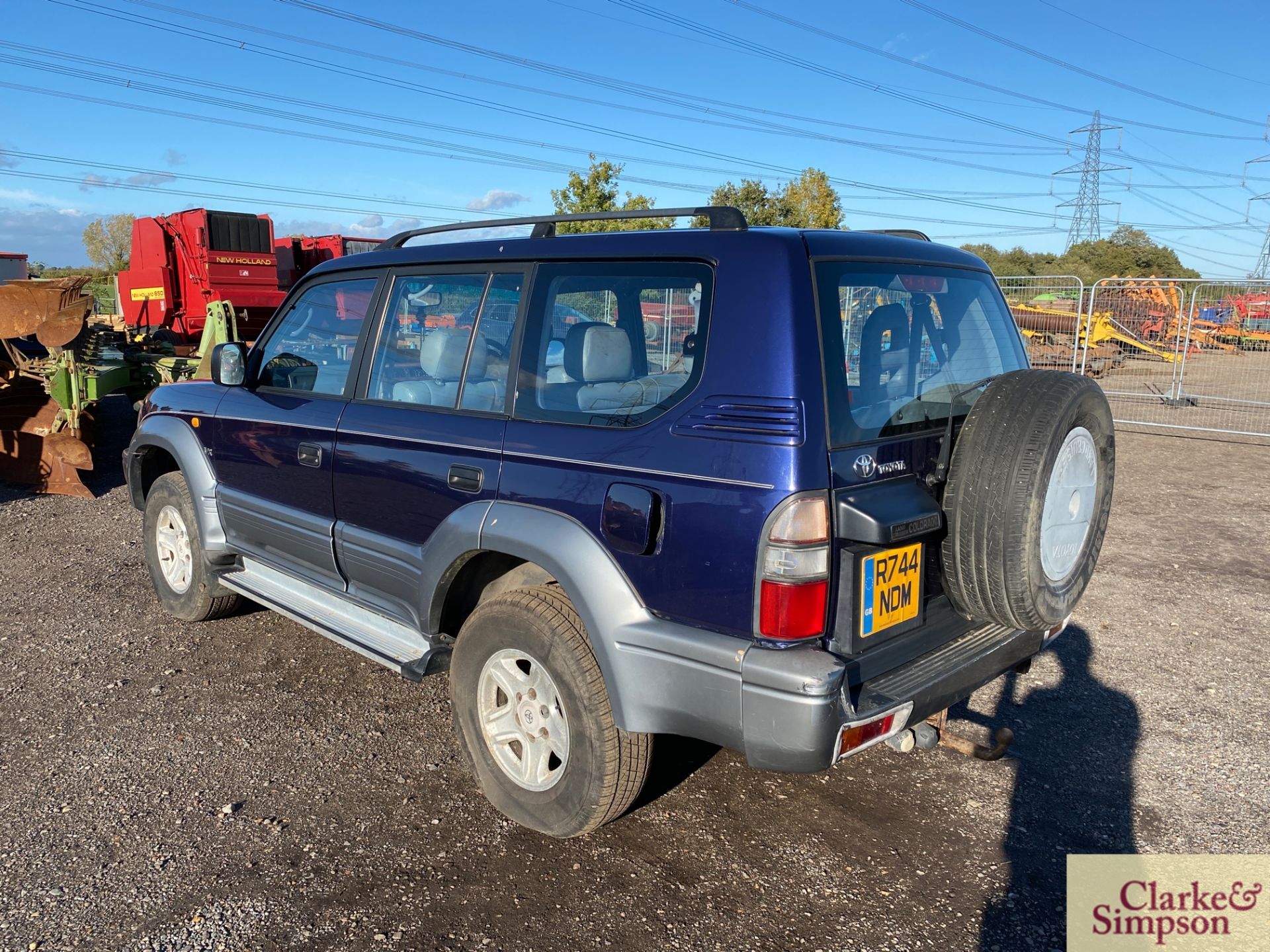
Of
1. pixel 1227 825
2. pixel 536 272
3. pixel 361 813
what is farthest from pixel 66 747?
pixel 1227 825

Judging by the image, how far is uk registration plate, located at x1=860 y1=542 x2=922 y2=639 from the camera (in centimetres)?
249

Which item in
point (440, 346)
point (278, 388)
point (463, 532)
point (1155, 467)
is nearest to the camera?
point (463, 532)

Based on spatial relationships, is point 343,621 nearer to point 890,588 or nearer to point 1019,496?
point 890,588

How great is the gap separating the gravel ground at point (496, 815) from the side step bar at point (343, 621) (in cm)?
46

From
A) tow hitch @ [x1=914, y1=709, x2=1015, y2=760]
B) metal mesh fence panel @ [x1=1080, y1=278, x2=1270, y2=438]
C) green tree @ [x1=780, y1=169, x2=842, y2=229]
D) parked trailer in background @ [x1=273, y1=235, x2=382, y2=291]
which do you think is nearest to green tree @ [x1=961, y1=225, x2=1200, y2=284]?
green tree @ [x1=780, y1=169, x2=842, y2=229]

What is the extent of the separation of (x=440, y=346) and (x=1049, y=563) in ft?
7.57

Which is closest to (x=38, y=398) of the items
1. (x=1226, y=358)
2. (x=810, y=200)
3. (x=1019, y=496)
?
(x=1019, y=496)

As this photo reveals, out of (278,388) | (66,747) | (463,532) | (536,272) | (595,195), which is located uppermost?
(595,195)

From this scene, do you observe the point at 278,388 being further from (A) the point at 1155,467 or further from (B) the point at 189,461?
(A) the point at 1155,467

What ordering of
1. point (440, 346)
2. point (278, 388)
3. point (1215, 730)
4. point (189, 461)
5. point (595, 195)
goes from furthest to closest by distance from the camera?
point (595, 195) < point (189, 461) < point (278, 388) < point (1215, 730) < point (440, 346)

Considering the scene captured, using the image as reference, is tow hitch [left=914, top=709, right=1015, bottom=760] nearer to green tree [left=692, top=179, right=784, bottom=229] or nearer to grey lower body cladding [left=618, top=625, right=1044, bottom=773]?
grey lower body cladding [left=618, top=625, right=1044, bottom=773]

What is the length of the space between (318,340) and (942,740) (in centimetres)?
314

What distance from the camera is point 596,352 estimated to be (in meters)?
3.04

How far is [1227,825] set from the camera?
10.1 feet
